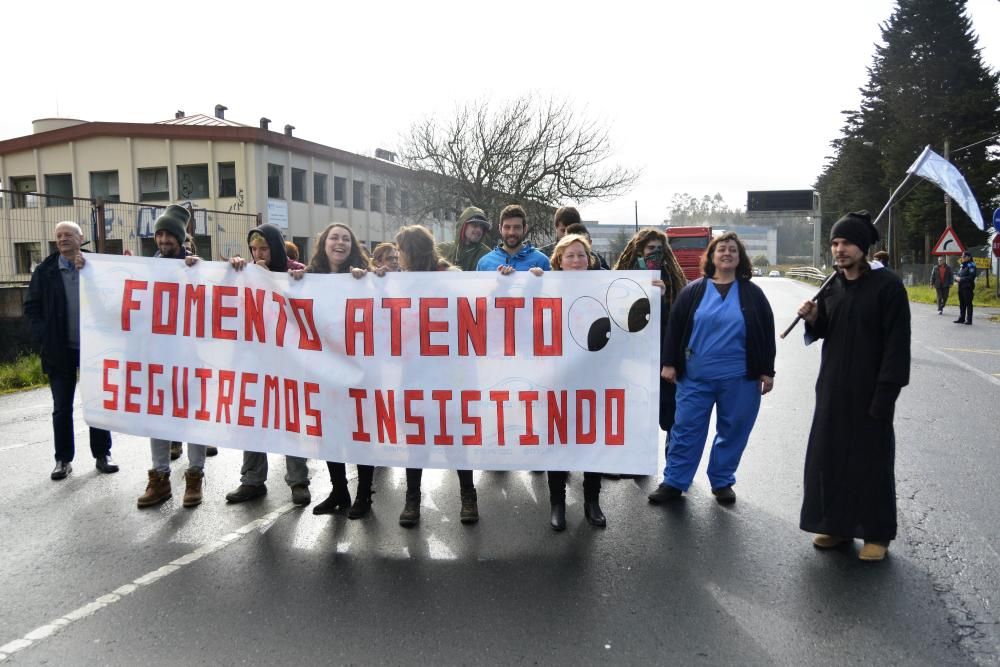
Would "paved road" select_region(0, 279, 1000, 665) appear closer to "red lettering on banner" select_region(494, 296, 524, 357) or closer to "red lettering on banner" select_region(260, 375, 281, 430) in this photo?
"red lettering on banner" select_region(260, 375, 281, 430)

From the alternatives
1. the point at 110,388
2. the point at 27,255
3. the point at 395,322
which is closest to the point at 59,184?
the point at 27,255

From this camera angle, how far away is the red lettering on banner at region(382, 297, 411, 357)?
4.76 meters

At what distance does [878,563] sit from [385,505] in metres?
2.99

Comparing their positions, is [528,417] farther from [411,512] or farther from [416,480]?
[411,512]

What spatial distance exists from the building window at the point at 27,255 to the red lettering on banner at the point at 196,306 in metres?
10.5

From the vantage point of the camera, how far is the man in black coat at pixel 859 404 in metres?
4.07

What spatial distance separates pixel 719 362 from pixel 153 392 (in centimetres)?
376

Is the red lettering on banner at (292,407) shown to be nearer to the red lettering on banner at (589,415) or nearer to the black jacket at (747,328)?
the red lettering on banner at (589,415)

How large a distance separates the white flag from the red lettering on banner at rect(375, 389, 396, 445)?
155 inches

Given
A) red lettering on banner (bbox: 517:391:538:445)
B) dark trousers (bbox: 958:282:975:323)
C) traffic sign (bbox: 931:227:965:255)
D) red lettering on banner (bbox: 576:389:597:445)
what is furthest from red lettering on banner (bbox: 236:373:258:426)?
traffic sign (bbox: 931:227:965:255)

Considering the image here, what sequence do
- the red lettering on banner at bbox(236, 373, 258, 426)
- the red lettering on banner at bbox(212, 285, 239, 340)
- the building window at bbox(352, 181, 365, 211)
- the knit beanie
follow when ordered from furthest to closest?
the building window at bbox(352, 181, 365, 211)
the knit beanie
the red lettering on banner at bbox(212, 285, 239, 340)
the red lettering on banner at bbox(236, 373, 258, 426)

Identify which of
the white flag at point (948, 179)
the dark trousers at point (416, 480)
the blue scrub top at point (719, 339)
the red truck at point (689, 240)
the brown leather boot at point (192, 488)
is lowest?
the brown leather boot at point (192, 488)

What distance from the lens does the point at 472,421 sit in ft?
15.2

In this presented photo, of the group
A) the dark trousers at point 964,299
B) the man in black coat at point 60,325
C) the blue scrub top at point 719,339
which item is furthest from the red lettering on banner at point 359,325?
the dark trousers at point 964,299
